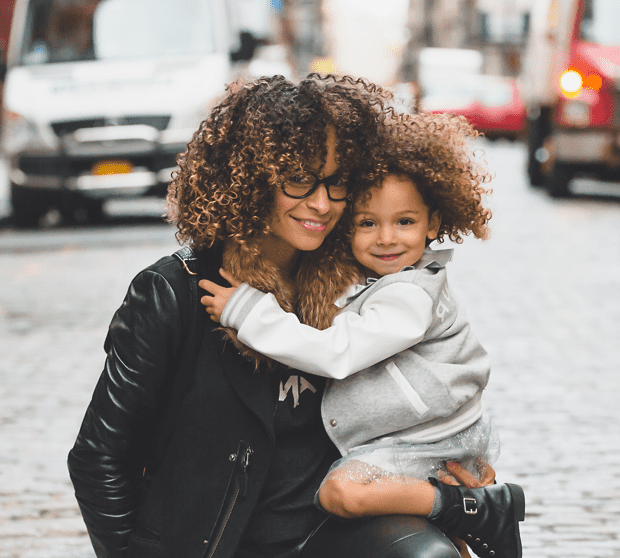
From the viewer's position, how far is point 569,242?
922 centimetres

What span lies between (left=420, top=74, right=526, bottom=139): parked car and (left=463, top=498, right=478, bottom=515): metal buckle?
24.5 meters

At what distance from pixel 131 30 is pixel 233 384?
29.0 feet

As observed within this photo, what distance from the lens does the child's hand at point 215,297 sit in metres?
2.04

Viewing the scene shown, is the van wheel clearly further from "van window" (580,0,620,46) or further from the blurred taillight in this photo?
"van window" (580,0,620,46)

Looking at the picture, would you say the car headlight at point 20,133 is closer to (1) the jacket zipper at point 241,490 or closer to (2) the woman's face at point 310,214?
(2) the woman's face at point 310,214

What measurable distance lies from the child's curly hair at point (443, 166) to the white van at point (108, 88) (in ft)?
24.6

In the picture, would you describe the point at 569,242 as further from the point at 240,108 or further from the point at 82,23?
the point at 240,108

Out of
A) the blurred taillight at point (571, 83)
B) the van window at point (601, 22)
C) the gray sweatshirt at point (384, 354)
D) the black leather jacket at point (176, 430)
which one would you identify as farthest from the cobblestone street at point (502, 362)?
the van window at point (601, 22)

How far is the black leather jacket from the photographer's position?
6.73 ft

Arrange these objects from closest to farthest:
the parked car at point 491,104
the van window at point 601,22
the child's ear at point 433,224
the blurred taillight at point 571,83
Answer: the child's ear at point 433,224
the blurred taillight at point 571,83
the van window at point 601,22
the parked car at point 491,104

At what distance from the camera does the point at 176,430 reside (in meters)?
2.10

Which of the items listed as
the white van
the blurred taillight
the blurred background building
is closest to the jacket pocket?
the blurred background building

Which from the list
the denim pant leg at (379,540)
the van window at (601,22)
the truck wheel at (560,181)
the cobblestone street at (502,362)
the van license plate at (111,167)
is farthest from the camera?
the truck wheel at (560,181)

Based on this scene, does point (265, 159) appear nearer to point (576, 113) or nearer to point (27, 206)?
point (27, 206)
